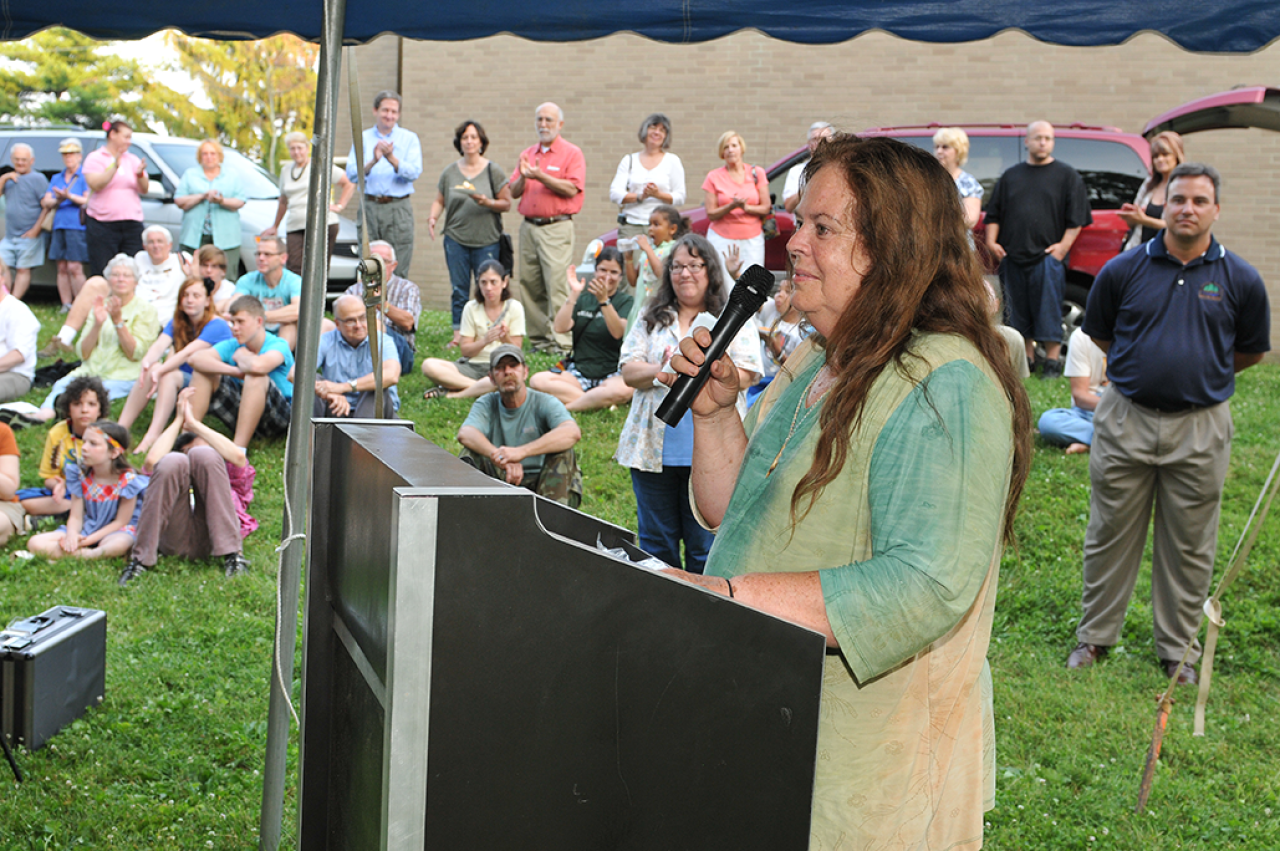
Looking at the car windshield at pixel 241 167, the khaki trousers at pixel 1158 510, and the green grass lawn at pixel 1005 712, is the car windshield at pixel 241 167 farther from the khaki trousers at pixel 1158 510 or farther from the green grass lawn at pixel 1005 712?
the khaki trousers at pixel 1158 510

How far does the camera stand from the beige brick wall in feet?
45.8

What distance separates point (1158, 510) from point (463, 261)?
23.1ft

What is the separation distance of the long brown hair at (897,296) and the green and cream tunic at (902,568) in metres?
0.03

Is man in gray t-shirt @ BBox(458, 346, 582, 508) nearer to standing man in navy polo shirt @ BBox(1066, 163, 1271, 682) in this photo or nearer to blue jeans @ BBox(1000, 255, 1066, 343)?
standing man in navy polo shirt @ BBox(1066, 163, 1271, 682)

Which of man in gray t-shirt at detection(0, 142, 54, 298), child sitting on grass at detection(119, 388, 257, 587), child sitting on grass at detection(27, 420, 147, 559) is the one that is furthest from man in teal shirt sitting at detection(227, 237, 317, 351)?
man in gray t-shirt at detection(0, 142, 54, 298)

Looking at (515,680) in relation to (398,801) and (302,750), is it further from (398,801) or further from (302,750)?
(302,750)

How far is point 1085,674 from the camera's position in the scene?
5.72 m

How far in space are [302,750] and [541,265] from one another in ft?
29.8

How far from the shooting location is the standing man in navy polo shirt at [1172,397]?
5270mm

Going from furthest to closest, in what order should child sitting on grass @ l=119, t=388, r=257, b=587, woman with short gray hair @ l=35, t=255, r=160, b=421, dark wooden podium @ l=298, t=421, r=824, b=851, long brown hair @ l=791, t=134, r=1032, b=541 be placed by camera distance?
woman with short gray hair @ l=35, t=255, r=160, b=421 < child sitting on grass @ l=119, t=388, r=257, b=587 < long brown hair @ l=791, t=134, r=1032, b=541 < dark wooden podium @ l=298, t=421, r=824, b=851

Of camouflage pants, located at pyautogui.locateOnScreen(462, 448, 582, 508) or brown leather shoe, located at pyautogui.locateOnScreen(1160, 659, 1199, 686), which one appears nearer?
brown leather shoe, located at pyautogui.locateOnScreen(1160, 659, 1199, 686)

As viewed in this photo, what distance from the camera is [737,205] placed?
972 cm

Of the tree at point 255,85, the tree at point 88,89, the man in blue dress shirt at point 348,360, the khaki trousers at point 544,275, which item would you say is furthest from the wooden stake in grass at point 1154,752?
the tree at point 88,89

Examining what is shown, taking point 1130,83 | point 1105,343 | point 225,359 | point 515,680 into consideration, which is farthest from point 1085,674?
point 1130,83
